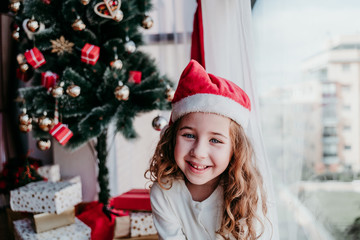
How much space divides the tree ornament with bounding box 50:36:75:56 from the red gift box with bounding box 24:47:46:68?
0.07 metres

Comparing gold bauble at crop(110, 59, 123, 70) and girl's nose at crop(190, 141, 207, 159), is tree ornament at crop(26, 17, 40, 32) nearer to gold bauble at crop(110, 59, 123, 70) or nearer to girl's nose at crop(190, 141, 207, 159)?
gold bauble at crop(110, 59, 123, 70)

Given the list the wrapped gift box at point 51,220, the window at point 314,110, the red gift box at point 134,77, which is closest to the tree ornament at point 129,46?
the red gift box at point 134,77

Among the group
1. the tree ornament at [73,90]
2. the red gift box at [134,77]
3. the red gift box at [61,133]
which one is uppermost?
the red gift box at [134,77]

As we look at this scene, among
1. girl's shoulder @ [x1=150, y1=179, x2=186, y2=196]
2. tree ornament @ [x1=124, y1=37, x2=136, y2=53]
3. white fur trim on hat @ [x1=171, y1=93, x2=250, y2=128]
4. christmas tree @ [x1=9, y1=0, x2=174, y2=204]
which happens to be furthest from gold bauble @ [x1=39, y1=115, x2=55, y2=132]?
white fur trim on hat @ [x1=171, y1=93, x2=250, y2=128]

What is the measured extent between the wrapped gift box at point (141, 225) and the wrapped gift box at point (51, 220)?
314mm

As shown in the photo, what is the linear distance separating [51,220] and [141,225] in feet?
1.39

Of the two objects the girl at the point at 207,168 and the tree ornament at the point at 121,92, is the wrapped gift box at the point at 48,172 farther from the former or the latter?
the girl at the point at 207,168

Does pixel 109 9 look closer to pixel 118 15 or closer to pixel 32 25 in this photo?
pixel 118 15

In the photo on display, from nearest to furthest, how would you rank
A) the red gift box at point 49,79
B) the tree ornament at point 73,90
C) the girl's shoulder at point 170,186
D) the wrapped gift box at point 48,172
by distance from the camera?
the girl's shoulder at point 170,186 < the tree ornament at point 73,90 < the red gift box at point 49,79 < the wrapped gift box at point 48,172

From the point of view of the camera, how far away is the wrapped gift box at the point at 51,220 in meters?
1.28

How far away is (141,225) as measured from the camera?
4.17 feet

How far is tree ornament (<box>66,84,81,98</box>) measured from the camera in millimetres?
1192

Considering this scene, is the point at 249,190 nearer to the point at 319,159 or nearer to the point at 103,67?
the point at 319,159

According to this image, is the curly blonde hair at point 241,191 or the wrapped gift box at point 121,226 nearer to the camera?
the curly blonde hair at point 241,191
